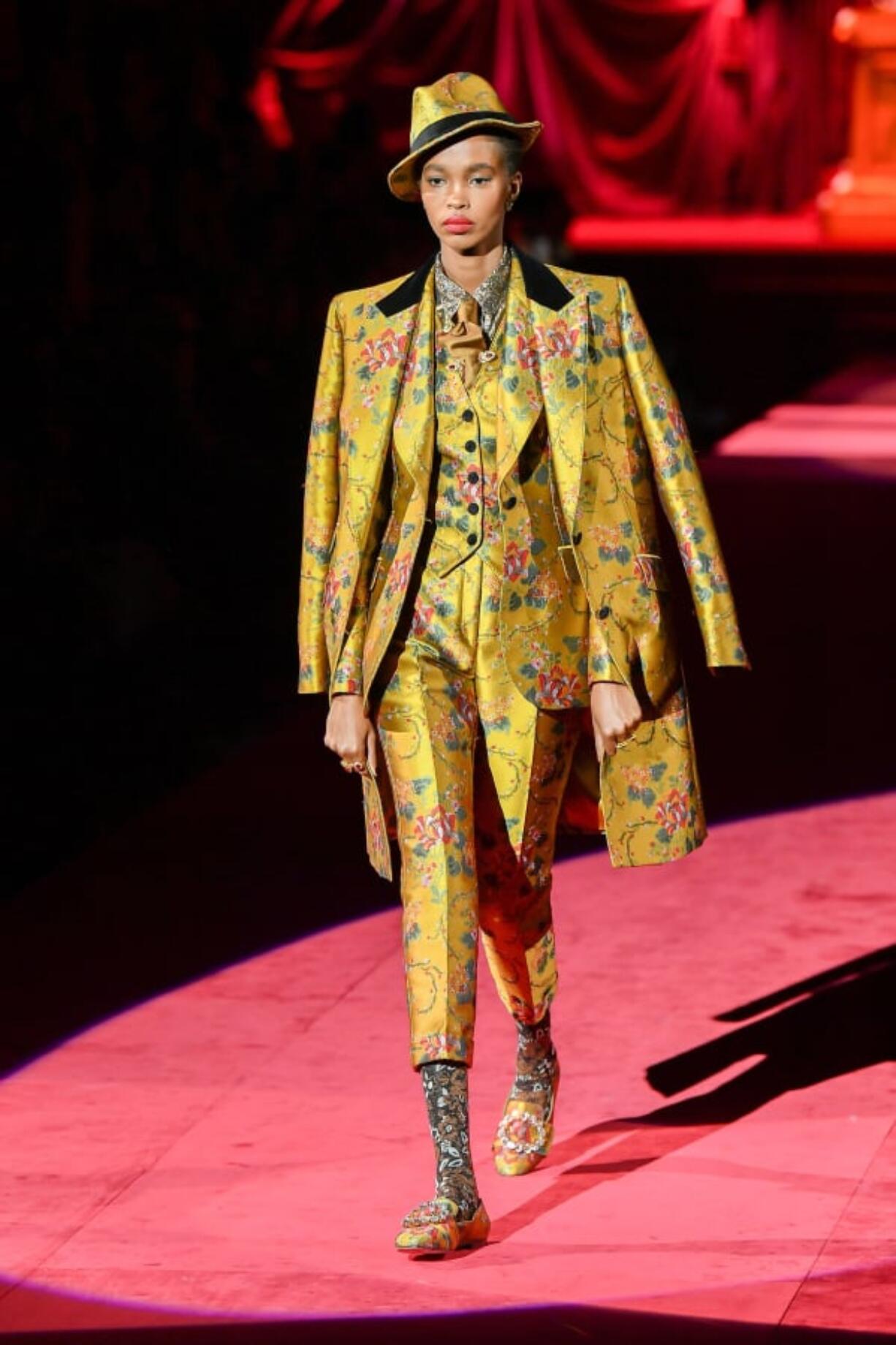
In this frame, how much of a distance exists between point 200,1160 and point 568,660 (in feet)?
3.06

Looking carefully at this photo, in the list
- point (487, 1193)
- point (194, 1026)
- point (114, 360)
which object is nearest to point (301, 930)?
point (194, 1026)

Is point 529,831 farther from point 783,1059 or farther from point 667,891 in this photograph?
point 667,891

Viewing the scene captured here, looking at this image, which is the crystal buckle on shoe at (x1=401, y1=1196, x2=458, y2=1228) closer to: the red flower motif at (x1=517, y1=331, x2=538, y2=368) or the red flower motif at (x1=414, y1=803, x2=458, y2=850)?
the red flower motif at (x1=414, y1=803, x2=458, y2=850)

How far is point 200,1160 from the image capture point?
4.17 meters

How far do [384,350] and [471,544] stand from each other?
289mm

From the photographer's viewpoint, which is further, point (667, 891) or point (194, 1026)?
point (667, 891)

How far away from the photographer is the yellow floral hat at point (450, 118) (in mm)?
3768

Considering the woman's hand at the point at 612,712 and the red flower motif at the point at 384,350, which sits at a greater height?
the red flower motif at the point at 384,350

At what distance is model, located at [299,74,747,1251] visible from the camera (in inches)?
149

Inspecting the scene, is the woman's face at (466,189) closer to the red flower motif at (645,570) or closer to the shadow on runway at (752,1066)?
the red flower motif at (645,570)

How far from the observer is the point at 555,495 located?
3852mm

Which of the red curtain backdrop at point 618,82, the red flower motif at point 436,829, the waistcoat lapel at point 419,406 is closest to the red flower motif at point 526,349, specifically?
the waistcoat lapel at point 419,406

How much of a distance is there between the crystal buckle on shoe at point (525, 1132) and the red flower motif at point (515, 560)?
827mm

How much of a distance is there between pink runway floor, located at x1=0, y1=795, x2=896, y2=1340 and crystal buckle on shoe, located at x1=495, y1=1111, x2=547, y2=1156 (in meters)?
0.05
